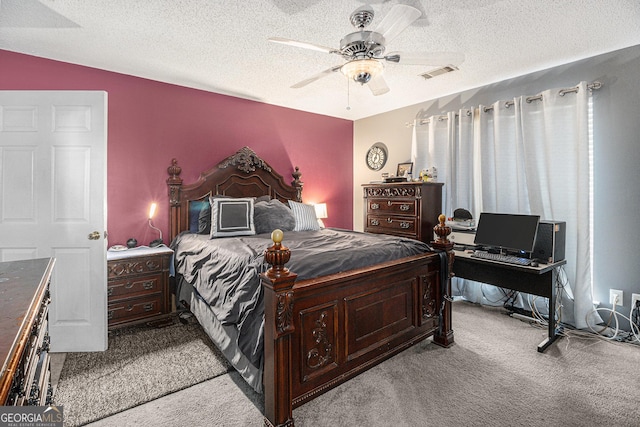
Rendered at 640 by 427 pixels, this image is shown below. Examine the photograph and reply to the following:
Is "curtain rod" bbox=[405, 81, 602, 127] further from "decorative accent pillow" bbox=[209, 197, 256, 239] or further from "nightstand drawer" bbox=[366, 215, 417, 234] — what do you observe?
"decorative accent pillow" bbox=[209, 197, 256, 239]

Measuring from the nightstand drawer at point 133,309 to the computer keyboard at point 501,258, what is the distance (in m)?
3.05

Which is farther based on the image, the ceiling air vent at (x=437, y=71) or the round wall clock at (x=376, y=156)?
the round wall clock at (x=376, y=156)

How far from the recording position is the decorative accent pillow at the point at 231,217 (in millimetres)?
3334

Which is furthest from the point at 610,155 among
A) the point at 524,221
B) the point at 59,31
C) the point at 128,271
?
the point at 59,31

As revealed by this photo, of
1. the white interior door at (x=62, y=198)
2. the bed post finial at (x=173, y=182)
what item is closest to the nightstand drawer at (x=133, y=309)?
the white interior door at (x=62, y=198)

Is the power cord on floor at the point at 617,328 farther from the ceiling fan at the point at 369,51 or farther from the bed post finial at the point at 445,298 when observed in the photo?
the ceiling fan at the point at 369,51

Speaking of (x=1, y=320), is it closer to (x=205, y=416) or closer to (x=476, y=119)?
(x=205, y=416)

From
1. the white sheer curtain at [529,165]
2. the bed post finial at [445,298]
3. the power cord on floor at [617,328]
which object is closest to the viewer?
the bed post finial at [445,298]

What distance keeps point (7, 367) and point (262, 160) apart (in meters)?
3.77

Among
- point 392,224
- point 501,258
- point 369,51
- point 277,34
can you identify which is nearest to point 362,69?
point 369,51

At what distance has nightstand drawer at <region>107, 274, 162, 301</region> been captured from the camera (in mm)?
2881

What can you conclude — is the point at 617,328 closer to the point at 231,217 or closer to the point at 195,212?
the point at 231,217

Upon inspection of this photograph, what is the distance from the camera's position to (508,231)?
3.14m

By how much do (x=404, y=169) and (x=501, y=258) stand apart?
2.00 meters
